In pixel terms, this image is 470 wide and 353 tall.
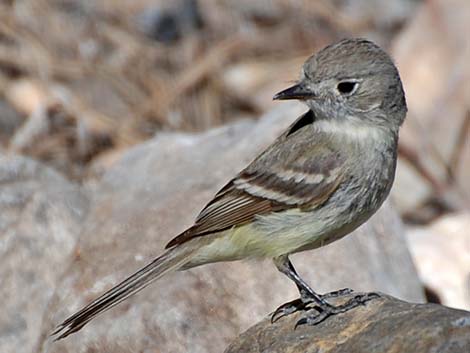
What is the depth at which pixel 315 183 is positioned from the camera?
5836 millimetres

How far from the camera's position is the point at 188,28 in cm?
1198

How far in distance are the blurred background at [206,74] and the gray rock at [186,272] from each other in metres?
1.58

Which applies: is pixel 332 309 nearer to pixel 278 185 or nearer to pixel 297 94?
pixel 278 185

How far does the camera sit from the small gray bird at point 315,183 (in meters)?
5.76

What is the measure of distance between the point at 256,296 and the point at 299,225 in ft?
2.51

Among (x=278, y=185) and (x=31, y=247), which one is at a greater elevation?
(x=31, y=247)

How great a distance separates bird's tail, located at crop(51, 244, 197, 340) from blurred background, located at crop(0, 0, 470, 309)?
289 centimetres

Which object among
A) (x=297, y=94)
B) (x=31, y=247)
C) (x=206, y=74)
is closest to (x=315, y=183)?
(x=297, y=94)

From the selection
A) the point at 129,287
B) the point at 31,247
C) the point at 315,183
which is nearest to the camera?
the point at 129,287

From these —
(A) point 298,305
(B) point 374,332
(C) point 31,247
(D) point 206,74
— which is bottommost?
(B) point 374,332

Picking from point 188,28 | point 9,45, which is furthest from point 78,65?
point 188,28

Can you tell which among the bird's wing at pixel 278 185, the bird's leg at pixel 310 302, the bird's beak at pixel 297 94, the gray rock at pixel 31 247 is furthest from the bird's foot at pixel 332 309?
the gray rock at pixel 31 247

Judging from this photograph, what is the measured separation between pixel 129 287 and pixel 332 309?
1028 mm

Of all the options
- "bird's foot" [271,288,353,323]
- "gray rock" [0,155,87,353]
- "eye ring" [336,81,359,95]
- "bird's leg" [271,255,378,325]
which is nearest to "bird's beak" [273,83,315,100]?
"eye ring" [336,81,359,95]
